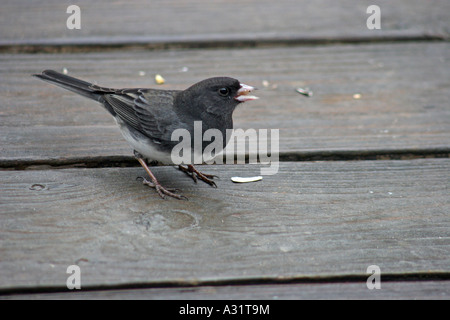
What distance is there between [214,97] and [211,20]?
1347 millimetres

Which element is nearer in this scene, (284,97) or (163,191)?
(163,191)

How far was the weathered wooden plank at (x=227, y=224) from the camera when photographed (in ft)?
5.24

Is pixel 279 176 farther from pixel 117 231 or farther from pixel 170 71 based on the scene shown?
pixel 170 71

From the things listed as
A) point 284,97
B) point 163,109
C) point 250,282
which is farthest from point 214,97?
point 250,282

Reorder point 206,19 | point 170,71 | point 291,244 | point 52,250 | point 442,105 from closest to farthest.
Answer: point 52,250 < point 291,244 < point 442,105 < point 170,71 < point 206,19

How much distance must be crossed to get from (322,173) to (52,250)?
113cm

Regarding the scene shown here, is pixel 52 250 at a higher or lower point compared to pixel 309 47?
lower

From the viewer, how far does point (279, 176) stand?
7.15 ft

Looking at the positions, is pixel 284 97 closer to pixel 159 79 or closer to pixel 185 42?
pixel 159 79

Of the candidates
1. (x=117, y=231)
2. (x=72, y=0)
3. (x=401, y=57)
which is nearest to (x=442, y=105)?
(x=401, y=57)

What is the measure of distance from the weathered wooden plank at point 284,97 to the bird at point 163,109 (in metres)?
0.12

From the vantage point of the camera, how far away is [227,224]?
183 centimetres

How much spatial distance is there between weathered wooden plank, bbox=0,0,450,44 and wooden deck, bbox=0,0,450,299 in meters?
0.02
